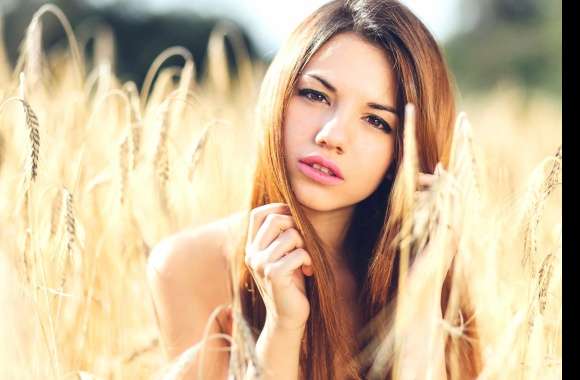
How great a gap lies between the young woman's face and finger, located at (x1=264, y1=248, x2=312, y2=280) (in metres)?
0.10

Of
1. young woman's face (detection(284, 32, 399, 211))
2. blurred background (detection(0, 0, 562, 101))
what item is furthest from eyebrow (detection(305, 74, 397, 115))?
blurred background (detection(0, 0, 562, 101))

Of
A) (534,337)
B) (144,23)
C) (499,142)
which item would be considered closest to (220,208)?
(534,337)

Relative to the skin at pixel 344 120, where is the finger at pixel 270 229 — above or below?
below

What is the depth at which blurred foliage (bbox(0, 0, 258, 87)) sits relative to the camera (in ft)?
32.2

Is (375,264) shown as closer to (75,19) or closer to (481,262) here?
(481,262)

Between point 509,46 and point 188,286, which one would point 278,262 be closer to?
point 188,286

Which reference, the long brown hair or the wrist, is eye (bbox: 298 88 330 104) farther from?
the wrist

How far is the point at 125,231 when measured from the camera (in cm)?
144

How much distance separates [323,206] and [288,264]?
15cm

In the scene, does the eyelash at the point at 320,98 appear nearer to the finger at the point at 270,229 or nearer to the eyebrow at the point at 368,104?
the eyebrow at the point at 368,104

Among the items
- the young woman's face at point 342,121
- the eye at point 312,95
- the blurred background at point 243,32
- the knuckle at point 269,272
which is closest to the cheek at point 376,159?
the young woman's face at point 342,121

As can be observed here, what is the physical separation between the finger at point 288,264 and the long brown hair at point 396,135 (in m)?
0.03

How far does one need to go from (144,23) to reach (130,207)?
9978mm

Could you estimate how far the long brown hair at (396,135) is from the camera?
1.32 m
